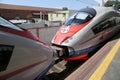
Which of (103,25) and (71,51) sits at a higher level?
(103,25)

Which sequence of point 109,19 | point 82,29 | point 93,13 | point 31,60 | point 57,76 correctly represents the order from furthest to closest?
point 109,19 < point 93,13 < point 82,29 < point 57,76 < point 31,60

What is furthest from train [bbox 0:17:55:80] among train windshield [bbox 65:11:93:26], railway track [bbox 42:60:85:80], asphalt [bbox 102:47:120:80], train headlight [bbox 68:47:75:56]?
train windshield [bbox 65:11:93:26]

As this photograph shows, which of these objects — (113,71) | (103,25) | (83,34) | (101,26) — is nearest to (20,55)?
(113,71)

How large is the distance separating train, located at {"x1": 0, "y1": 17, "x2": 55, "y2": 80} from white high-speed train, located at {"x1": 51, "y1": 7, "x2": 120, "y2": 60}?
2.70 metres

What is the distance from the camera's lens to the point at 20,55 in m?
4.21

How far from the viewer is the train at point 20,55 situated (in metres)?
3.98

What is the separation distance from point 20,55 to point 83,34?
423 centimetres

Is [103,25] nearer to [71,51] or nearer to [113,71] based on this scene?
[71,51]

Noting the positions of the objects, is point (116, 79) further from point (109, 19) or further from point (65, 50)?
point (109, 19)

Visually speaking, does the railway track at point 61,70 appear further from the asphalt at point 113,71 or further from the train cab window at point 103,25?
the asphalt at point 113,71

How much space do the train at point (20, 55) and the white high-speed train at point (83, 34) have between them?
270cm

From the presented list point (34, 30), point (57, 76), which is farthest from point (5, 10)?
point (57, 76)

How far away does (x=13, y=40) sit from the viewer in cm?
412

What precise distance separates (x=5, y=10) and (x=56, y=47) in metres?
50.2
